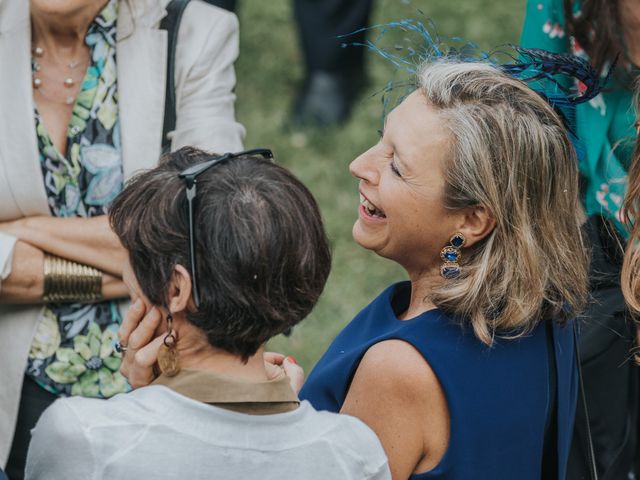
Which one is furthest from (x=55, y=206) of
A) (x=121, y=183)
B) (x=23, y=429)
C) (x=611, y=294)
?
(x=611, y=294)

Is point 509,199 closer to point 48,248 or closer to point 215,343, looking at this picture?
point 215,343

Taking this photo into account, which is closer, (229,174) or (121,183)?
(229,174)

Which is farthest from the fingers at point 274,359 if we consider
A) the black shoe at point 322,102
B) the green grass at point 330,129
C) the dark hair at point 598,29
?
the black shoe at point 322,102

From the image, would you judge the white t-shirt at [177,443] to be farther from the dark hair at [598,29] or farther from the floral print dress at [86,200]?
the dark hair at [598,29]

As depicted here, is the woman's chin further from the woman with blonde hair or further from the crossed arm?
the crossed arm

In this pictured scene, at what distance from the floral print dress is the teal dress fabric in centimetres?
130

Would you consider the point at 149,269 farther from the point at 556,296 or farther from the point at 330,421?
the point at 556,296

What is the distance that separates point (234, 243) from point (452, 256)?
2.07ft

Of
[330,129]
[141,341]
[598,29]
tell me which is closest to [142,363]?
[141,341]

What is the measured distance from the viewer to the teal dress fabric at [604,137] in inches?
128

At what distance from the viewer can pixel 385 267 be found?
18.8 ft

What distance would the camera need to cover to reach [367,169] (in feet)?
8.36

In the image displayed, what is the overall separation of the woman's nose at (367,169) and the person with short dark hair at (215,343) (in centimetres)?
38

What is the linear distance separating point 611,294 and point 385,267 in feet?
8.51
